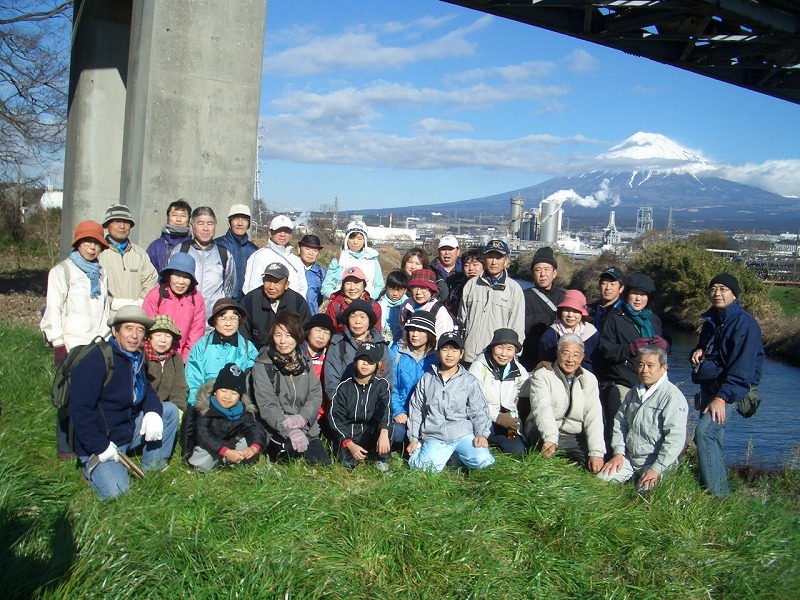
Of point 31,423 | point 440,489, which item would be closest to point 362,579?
point 440,489

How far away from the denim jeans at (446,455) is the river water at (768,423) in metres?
4.33

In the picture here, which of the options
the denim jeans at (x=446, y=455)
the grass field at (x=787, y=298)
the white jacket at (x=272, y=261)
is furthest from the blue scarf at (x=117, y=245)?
the grass field at (x=787, y=298)

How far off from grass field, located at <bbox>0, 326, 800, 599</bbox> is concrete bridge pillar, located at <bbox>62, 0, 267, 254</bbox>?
293 centimetres

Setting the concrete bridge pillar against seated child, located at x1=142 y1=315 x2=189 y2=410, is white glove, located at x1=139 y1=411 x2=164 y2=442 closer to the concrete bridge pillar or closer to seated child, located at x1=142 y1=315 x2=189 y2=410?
seated child, located at x1=142 y1=315 x2=189 y2=410

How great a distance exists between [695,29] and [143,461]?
7978 millimetres

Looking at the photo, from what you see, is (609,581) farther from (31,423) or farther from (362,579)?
(31,423)

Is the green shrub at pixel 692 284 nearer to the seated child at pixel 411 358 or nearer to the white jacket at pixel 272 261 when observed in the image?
the white jacket at pixel 272 261

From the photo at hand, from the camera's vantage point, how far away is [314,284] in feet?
23.6

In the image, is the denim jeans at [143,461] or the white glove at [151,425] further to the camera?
the white glove at [151,425]

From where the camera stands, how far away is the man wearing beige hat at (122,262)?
6.01m

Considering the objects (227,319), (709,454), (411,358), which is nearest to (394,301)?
(411,358)

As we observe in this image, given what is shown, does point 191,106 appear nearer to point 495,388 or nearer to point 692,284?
point 495,388

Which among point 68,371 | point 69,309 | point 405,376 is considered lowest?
point 405,376

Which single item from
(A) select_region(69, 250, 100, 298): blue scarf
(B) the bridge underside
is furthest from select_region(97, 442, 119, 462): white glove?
(B) the bridge underside
